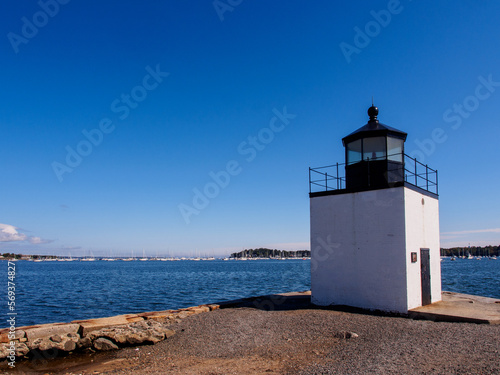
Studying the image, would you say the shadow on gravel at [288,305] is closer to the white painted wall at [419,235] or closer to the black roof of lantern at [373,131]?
the white painted wall at [419,235]

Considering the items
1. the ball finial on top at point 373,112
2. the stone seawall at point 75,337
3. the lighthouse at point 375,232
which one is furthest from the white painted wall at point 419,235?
the stone seawall at point 75,337

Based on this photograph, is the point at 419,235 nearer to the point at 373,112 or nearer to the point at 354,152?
the point at 354,152

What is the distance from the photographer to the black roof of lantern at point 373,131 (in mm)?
13171

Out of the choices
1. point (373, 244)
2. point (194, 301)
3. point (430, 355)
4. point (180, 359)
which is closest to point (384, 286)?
point (373, 244)

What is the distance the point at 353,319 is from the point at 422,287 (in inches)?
135

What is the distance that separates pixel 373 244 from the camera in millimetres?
12273

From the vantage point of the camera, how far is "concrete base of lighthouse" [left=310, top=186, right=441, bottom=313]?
1172 centimetres

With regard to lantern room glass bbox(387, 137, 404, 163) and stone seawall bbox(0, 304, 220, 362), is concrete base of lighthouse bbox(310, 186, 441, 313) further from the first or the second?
stone seawall bbox(0, 304, 220, 362)

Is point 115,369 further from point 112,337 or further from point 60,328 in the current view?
point 60,328

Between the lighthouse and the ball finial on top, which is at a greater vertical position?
the ball finial on top

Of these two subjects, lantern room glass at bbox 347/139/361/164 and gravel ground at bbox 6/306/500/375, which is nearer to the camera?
gravel ground at bbox 6/306/500/375

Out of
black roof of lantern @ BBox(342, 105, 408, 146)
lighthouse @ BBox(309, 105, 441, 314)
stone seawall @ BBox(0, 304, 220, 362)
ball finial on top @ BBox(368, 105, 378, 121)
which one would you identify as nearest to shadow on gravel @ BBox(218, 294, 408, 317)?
lighthouse @ BBox(309, 105, 441, 314)

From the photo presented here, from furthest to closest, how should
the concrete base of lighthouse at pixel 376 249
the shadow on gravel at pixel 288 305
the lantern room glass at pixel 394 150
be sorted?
the lantern room glass at pixel 394 150 < the shadow on gravel at pixel 288 305 < the concrete base of lighthouse at pixel 376 249

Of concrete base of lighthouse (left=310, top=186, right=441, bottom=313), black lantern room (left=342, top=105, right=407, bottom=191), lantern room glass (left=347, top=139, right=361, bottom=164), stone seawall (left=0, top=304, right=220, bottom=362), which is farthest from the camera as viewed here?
lantern room glass (left=347, top=139, right=361, bottom=164)
